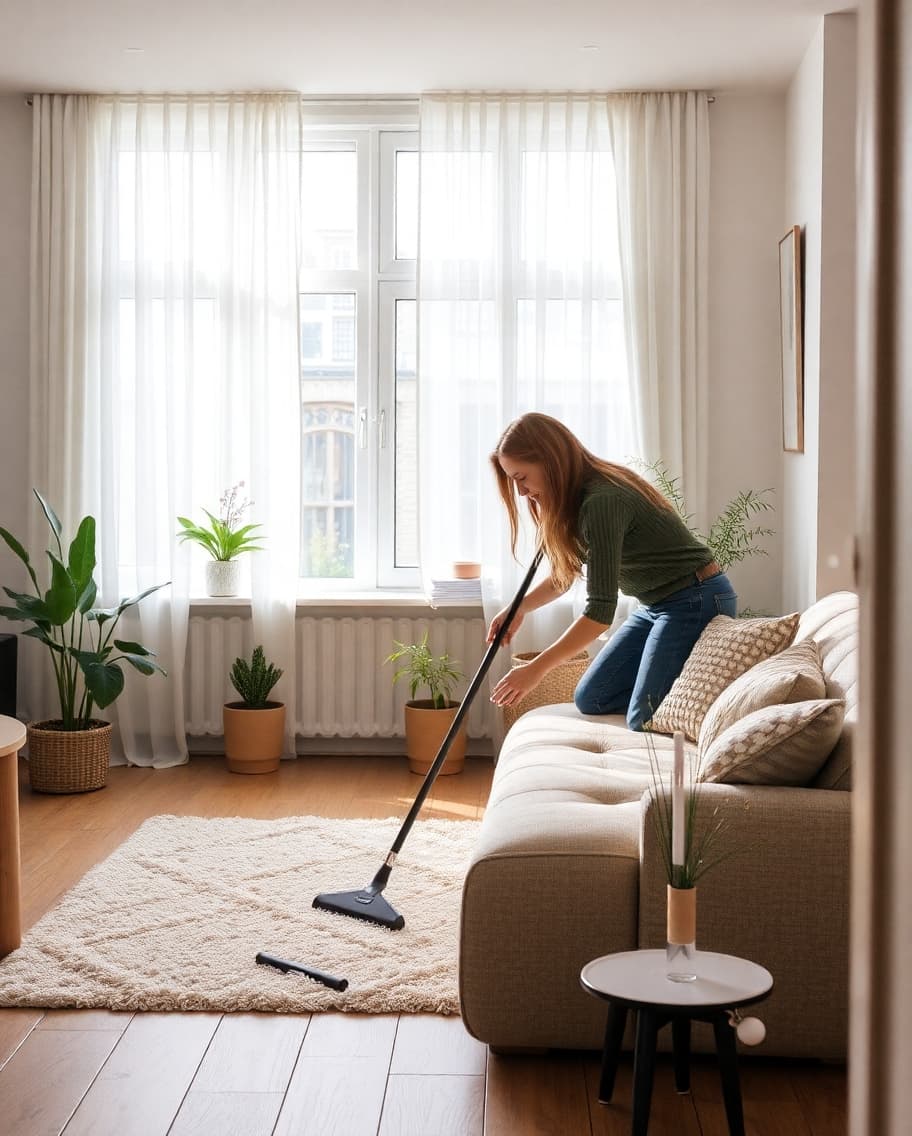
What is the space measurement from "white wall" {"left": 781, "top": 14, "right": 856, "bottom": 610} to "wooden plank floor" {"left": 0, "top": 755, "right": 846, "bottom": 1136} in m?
2.13

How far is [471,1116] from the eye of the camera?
2.15 m

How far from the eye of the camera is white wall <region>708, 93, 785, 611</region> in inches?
189

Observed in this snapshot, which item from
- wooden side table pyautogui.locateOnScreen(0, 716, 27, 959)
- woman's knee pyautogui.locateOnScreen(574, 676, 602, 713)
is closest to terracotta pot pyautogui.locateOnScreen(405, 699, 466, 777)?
woman's knee pyautogui.locateOnScreen(574, 676, 602, 713)

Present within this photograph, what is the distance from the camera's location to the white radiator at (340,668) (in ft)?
16.3

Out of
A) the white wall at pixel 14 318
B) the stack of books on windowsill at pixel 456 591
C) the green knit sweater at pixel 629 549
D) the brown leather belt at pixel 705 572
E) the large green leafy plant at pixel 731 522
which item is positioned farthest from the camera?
the white wall at pixel 14 318

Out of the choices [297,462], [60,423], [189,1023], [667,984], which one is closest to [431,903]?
[189,1023]

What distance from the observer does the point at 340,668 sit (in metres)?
5.00

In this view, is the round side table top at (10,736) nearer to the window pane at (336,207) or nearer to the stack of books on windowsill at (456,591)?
the stack of books on windowsill at (456,591)

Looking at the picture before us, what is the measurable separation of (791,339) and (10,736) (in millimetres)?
2964

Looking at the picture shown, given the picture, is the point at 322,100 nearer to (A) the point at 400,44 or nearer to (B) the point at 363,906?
(A) the point at 400,44

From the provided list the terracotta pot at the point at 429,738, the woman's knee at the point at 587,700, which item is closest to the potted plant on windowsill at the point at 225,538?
the terracotta pot at the point at 429,738

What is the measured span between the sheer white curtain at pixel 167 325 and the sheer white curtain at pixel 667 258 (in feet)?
4.15

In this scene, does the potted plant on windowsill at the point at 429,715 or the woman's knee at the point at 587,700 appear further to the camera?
the potted plant on windowsill at the point at 429,715

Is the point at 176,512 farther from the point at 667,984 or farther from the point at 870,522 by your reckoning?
the point at 870,522
